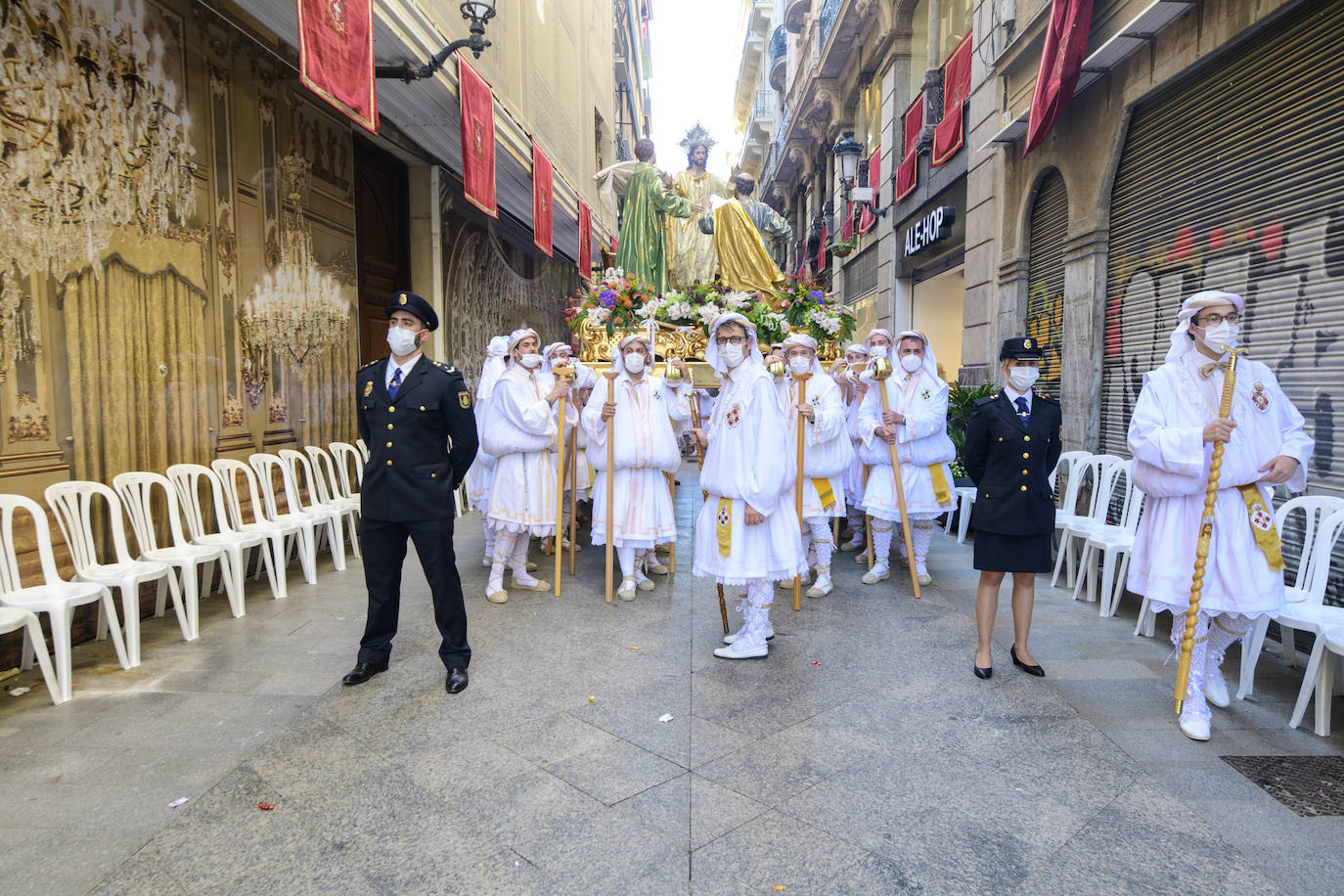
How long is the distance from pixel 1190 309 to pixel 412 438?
157 inches

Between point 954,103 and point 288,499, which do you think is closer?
point 288,499

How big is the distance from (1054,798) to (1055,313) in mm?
6596

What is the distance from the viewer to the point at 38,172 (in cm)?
442

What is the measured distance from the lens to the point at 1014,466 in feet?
13.3

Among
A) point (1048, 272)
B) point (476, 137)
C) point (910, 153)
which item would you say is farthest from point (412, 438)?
point (910, 153)

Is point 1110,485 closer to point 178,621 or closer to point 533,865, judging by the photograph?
point 533,865

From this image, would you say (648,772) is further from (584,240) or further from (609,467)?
(584,240)

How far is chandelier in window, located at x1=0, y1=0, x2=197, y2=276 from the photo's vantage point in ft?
14.0

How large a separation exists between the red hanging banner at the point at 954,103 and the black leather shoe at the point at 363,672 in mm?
10543

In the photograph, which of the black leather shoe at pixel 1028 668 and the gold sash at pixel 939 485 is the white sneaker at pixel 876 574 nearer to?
the gold sash at pixel 939 485

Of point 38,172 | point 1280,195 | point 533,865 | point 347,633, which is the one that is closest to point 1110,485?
point 1280,195

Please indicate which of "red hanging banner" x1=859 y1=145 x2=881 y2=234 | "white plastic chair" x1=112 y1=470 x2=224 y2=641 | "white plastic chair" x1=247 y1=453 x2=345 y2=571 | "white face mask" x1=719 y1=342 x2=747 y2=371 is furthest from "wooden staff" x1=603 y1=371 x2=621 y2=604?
"red hanging banner" x1=859 y1=145 x2=881 y2=234

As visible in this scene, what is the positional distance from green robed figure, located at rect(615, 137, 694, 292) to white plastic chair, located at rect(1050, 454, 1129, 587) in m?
4.77

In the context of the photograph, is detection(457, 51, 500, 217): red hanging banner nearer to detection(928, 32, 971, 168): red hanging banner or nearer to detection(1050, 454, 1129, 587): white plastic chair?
detection(1050, 454, 1129, 587): white plastic chair
